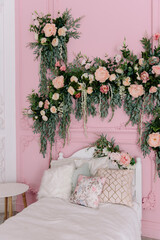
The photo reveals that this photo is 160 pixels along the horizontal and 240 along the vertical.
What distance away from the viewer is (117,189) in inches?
90.4

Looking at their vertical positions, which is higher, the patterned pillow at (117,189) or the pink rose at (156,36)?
the pink rose at (156,36)

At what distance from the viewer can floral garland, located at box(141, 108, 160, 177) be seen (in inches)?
95.1

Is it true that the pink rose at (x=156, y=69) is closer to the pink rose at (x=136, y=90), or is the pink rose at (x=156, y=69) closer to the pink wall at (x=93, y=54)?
the pink rose at (x=136, y=90)

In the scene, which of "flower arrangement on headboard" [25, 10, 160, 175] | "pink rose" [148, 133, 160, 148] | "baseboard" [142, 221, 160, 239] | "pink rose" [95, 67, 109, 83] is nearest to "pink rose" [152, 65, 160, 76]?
"flower arrangement on headboard" [25, 10, 160, 175]

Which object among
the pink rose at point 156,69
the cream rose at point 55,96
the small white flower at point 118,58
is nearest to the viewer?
the pink rose at point 156,69

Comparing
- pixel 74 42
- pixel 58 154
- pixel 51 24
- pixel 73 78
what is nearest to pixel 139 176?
pixel 58 154

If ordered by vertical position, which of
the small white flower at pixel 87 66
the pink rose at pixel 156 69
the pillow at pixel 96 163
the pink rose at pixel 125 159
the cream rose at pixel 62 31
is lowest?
the pillow at pixel 96 163

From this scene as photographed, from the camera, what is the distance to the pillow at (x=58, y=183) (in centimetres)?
251

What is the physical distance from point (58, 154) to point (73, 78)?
39.2 inches

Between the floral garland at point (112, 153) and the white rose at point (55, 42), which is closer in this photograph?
the floral garland at point (112, 153)

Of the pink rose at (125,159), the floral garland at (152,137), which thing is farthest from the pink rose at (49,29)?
the pink rose at (125,159)

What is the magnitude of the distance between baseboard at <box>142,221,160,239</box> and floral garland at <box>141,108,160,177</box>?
606 mm

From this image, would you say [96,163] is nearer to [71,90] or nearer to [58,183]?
[58,183]

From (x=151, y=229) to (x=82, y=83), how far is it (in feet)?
5.76
